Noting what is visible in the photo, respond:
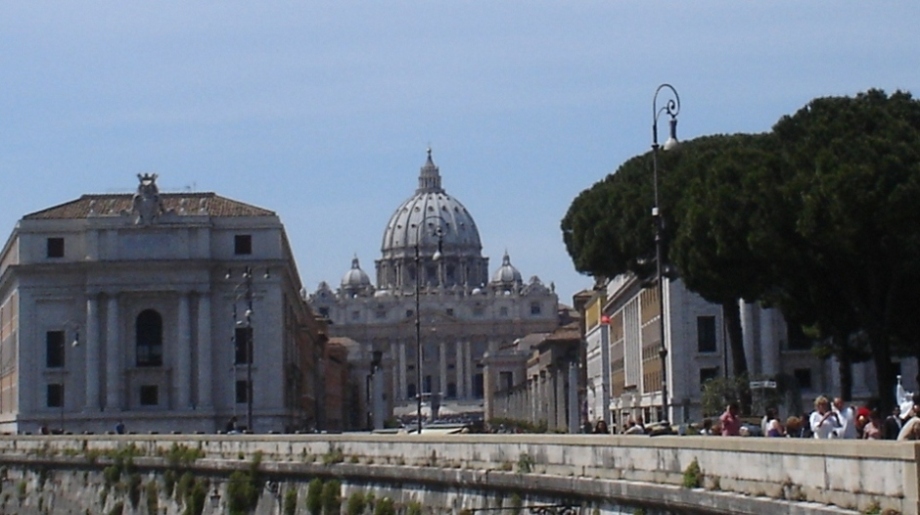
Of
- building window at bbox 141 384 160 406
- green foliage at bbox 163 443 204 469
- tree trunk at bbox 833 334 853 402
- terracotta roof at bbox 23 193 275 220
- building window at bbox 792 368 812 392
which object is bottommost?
green foliage at bbox 163 443 204 469

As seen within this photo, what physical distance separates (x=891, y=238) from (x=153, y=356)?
5777 centimetres

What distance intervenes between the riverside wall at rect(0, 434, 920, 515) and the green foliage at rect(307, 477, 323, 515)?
196mm

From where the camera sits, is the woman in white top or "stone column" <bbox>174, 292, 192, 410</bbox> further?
"stone column" <bbox>174, 292, 192, 410</bbox>

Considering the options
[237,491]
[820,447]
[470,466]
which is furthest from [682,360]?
[820,447]

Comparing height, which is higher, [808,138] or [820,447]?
[808,138]

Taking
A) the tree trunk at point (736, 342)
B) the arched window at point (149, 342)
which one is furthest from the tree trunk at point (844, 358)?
the arched window at point (149, 342)

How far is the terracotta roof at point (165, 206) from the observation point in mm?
99875

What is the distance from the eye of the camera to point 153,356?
98.9 metres

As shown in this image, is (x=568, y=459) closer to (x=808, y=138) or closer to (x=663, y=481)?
(x=663, y=481)

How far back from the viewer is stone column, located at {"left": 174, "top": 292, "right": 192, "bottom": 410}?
96.9 metres

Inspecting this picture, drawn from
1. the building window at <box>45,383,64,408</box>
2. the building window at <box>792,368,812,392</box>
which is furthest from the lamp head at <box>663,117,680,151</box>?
the building window at <box>45,383,64,408</box>

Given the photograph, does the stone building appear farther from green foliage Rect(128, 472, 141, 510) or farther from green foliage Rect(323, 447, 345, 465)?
green foliage Rect(323, 447, 345, 465)

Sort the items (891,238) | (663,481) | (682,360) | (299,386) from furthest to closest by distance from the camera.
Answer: (299,386) → (682,360) → (891,238) → (663,481)

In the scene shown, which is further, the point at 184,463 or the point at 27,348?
the point at 27,348
